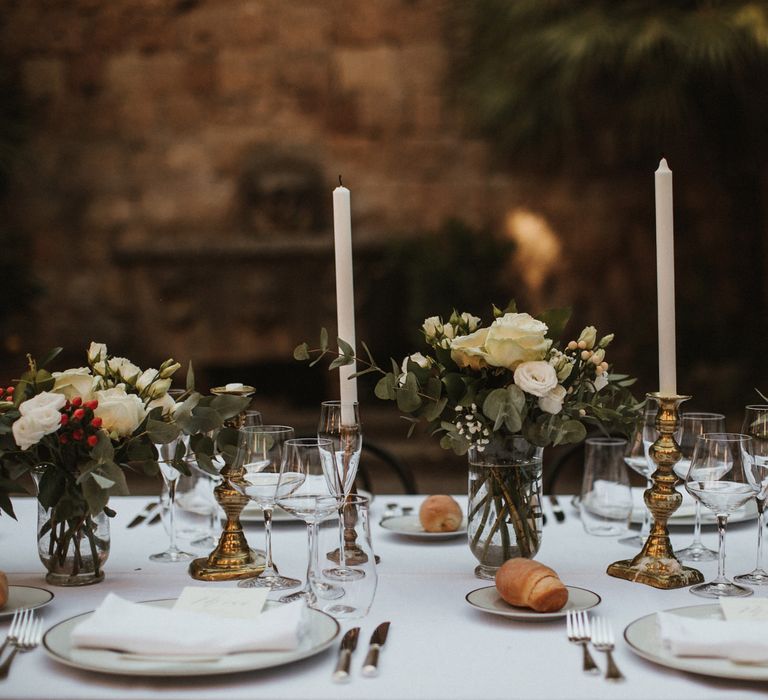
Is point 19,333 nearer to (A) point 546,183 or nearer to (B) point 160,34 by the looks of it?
(B) point 160,34

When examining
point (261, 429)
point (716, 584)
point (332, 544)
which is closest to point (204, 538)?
point (261, 429)

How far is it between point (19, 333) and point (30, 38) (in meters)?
1.67

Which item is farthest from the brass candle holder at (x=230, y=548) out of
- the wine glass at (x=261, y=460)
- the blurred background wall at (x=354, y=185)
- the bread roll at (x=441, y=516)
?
the blurred background wall at (x=354, y=185)

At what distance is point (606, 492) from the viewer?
194cm

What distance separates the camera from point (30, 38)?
232 inches

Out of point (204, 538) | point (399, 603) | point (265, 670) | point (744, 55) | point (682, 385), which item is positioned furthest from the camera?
point (682, 385)

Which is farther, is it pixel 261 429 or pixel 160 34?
pixel 160 34

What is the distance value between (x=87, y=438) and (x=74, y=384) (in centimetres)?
12

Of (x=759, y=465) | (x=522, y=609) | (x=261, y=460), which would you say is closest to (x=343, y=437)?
(x=261, y=460)

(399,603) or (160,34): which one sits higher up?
(160,34)

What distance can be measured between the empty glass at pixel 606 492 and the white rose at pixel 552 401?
0.45m

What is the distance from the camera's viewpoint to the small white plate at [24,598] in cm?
144

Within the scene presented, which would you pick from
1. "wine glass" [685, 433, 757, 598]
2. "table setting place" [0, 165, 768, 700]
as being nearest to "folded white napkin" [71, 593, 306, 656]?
"table setting place" [0, 165, 768, 700]

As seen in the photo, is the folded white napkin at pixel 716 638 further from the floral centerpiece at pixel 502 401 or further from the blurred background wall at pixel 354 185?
Result: the blurred background wall at pixel 354 185
